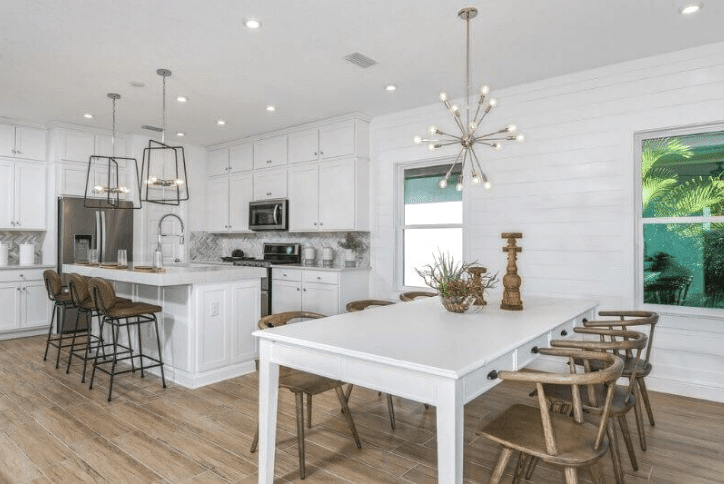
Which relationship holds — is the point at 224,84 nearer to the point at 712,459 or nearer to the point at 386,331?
the point at 386,331

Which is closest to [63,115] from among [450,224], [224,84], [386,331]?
[224,84]

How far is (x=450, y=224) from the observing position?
5.04 meters

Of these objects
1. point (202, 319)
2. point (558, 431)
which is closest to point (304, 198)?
point (202, 319)

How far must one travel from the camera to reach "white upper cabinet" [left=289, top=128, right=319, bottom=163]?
5.81 metres

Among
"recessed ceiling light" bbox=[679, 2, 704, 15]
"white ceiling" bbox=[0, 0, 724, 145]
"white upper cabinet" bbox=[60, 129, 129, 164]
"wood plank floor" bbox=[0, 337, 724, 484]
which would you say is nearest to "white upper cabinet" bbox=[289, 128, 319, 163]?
"white ceiling" bbox=[0, 0, 724, 145]

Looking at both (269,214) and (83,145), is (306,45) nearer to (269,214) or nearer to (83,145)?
(269,214)

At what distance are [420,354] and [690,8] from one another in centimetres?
295

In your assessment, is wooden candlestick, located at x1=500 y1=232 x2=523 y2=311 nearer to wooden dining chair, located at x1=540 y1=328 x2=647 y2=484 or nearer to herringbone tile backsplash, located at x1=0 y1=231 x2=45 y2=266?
wooden dining chair, located at x1=540 y1=328 x2=647 y2=484

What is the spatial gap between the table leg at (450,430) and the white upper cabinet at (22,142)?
6433 millimetres

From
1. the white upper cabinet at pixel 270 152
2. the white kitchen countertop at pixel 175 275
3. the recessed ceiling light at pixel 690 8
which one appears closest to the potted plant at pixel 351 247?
the white upper cabinet at pixel 270 152

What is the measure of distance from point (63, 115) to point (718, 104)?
6610 mm

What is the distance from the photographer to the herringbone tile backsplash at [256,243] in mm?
5917

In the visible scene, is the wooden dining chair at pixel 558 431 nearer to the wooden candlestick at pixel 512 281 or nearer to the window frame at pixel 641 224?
the wooden candlestick at pixel 512 281

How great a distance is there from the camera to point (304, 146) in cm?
595
